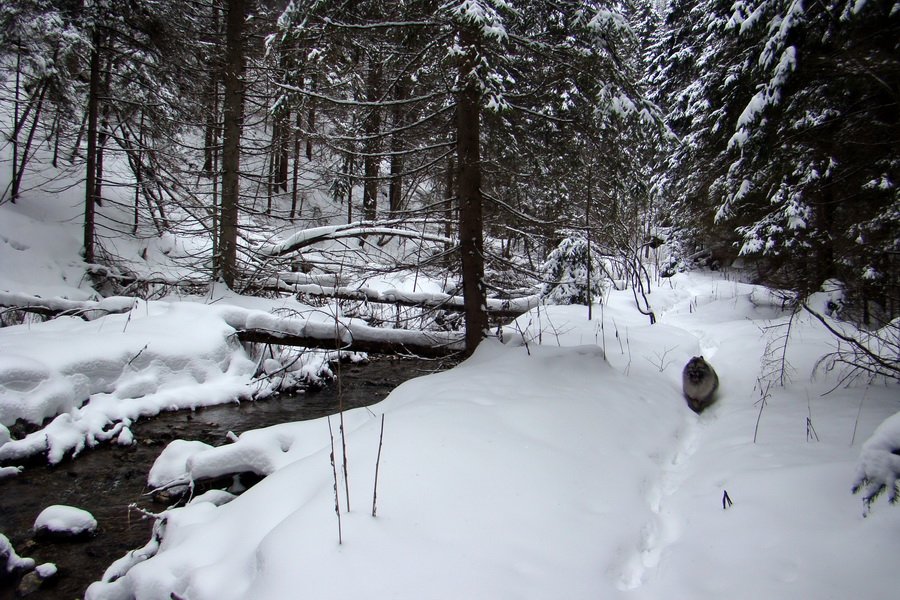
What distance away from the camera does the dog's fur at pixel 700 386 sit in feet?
17.0

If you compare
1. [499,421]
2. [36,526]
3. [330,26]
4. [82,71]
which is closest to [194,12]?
[82,71]

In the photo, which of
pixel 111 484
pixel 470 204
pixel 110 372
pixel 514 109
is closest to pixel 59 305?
pixel 110 372

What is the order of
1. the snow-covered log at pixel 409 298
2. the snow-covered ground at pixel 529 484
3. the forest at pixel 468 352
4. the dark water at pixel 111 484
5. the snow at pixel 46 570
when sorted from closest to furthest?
the snow-covered ground at pixel 529 484, the forest at pixel 468 352, the snow at pixel 46 570, the dark water at pixel 111 484, the snow-covered log at pixel 409 298

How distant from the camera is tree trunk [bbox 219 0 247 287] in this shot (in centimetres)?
969

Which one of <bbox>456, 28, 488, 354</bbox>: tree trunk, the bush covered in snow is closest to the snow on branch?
<bbox>456, 28, 488, 354</bbox>: tree trunk

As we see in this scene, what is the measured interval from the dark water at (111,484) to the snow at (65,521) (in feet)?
0.31

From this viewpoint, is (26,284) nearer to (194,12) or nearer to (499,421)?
(194,12)

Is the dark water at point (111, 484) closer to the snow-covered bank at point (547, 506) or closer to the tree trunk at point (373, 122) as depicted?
the snow-covered bank at point (547, 506)

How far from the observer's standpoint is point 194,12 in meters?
10.3

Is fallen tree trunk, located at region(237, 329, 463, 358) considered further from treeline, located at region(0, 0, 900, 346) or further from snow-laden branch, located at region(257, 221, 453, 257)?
snow-laden branch, located at region(257, 221, 453, 257)

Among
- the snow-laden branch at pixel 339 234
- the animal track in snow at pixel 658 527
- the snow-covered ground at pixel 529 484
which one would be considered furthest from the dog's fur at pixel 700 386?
the snow-laden branch at pixel 339 234

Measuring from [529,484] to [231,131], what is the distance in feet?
31.6

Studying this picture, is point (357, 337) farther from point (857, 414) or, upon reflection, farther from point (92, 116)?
point (92, 116)

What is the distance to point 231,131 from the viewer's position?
9.71 m
